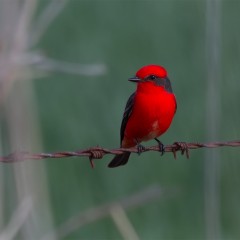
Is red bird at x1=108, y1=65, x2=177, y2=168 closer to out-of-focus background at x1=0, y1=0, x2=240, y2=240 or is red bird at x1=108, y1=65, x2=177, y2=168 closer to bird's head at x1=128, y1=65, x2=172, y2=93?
bird's head at x1=128, y1=65, x2=172, y2=93

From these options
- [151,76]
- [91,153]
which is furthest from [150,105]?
[91,153]

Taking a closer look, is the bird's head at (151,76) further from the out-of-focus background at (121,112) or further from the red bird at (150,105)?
the out-of-focus background at (121,112)

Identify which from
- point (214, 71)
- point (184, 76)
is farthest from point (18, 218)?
point (184, 76)

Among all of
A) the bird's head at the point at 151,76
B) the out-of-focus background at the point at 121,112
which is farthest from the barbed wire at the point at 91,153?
the bird's head at the point at 151,76

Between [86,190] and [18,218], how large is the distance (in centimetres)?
206

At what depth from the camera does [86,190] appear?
6805 mm

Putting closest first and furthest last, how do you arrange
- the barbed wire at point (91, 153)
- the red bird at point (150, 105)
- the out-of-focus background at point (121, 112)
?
the barbed wire at point (91, 153), the red bird at point (150, 105), the out-of-focus background at point (121, 112)

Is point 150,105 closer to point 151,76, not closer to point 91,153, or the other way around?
point 151,76

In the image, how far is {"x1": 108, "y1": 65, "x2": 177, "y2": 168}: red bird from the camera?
573 cm

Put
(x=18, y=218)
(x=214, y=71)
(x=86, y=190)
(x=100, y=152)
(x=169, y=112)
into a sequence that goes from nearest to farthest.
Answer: (x=100, y=152), (x=18, y=218), (x=214, y=71), (x=169, y=112), (x=86, y=190)

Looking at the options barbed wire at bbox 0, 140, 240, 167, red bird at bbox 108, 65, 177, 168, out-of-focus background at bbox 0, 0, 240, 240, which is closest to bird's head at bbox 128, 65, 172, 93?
red bird at bbox 108, 65, 177, 168

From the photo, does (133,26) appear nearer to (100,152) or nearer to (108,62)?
(108,62)

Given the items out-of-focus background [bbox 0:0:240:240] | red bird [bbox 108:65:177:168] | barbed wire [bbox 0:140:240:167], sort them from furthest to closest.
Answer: out-of-focus background [bbox 0:0:240:240]
red bird [bbox 108:65:177:168]
barbed wire [bbox 0:140:240:167]

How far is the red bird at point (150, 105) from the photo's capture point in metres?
5.73
